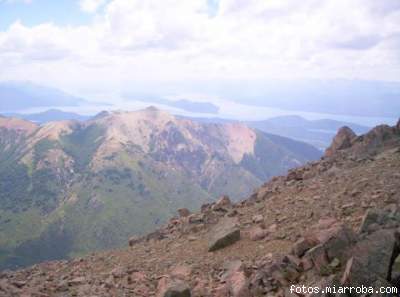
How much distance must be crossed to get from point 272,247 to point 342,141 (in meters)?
27.7

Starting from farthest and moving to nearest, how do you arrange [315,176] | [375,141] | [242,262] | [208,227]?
[375,141]
[315,176]
[208,227]
[242,262]

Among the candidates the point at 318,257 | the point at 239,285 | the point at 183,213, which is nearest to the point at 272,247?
the point at 239,285

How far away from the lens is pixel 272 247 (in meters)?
24.7

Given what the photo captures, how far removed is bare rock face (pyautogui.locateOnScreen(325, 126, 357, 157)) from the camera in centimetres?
4881

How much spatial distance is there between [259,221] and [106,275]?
1058 centimetres

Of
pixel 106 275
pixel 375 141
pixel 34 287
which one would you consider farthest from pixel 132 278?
pixel 375 141

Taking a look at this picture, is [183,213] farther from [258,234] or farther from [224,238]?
[258,234]

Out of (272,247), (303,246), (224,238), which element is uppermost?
(303,246)

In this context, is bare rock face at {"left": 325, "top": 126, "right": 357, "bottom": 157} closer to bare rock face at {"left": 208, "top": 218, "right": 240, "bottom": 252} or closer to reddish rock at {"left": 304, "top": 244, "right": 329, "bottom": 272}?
bare rock face at {"left": 208, "top": 218, "right": 240, "bottom": 252}

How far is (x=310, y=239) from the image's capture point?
66.7 ft

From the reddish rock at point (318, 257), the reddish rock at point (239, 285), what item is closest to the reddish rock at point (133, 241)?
the reddish rock at point (239, 285)

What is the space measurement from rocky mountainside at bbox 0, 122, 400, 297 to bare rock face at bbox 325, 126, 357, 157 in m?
7.23

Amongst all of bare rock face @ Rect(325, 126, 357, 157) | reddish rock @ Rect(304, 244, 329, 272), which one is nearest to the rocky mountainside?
reddish rock @ Rect(304, 244, 329, 272)

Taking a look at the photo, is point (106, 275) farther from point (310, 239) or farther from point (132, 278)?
point (310, 239)
